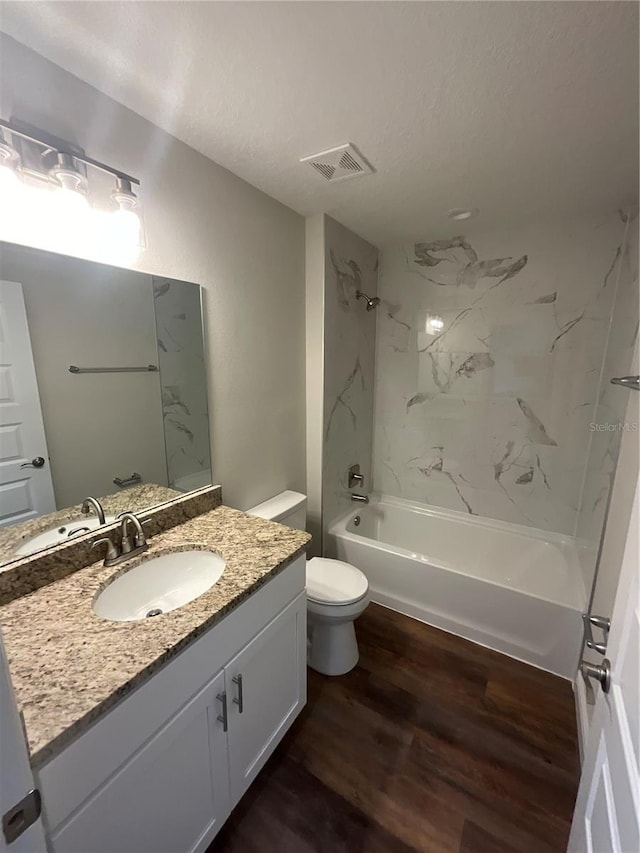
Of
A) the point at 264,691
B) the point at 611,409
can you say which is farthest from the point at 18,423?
the point at 611,409

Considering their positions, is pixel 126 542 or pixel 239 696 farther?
pixel 126 542

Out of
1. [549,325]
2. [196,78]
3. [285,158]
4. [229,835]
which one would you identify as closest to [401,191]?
[285,158]

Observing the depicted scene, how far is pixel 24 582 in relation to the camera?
104 cm

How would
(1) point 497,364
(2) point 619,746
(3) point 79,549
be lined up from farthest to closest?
(1) point 497,364, (3) point 79,549, (2) point 619,746

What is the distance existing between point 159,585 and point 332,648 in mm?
974

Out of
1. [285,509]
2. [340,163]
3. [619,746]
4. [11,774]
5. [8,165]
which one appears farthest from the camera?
[285,509]

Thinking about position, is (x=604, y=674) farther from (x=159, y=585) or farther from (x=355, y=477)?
(x=355, y=477)

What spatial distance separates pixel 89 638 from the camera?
2.88 feet

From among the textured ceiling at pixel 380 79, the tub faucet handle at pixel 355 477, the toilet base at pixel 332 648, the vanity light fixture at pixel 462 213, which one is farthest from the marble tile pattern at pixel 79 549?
the vanity light fixture at pixel 462 213

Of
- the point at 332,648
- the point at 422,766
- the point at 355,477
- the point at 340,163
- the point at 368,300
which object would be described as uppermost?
the point at 340,163

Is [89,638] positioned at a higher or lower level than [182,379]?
lower

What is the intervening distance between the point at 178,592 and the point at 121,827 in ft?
1.87

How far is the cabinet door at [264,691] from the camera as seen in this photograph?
1.11 metres

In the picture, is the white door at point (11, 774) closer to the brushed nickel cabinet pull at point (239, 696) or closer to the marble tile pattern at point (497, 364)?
the brushed nickel cabinet pull at point (239, 696)
